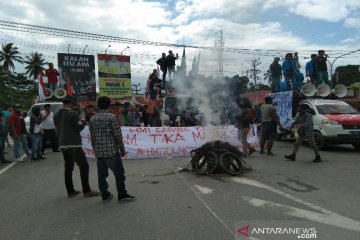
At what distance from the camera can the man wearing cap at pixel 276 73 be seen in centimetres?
1881

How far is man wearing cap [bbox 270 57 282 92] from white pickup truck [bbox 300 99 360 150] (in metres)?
3.98

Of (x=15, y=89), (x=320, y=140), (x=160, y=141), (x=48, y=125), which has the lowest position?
(x=320, y=140)

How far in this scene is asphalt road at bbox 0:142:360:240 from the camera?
5375mm

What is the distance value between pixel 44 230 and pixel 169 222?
1716mm

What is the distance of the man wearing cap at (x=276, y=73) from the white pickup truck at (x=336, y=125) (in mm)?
3981

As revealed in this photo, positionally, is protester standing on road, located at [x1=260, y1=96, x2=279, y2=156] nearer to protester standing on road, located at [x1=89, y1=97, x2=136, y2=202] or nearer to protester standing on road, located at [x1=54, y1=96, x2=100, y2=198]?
protester standing on road, located at [x1=54, y1=96, x2=100, y2=198]

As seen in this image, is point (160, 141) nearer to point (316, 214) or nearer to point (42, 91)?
point (316, 214)

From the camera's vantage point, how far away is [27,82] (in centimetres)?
8119

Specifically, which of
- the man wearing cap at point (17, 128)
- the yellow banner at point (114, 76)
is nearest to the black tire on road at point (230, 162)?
the man wearing cap at point (17, 128)

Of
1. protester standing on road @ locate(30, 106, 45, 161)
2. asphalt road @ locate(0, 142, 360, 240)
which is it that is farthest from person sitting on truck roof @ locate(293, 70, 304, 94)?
protester standing on road @ locate(30, 106, 45, 161)

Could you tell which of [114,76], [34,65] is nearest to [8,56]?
[34,65]

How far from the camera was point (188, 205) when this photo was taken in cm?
654

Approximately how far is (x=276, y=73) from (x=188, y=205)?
533 inches

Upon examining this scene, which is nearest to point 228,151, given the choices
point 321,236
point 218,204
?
point 218,204
